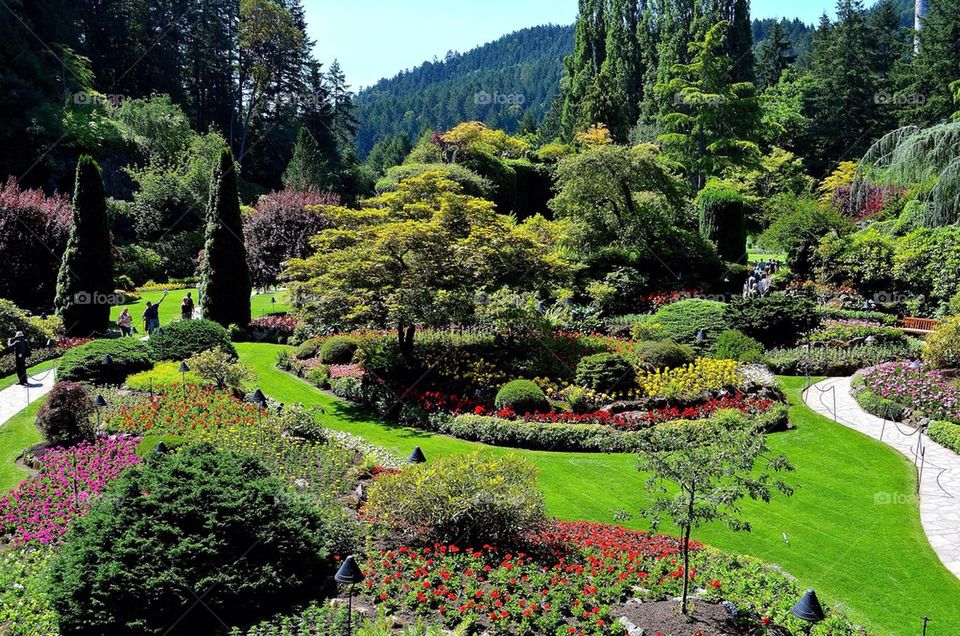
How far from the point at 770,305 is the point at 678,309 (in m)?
2.76

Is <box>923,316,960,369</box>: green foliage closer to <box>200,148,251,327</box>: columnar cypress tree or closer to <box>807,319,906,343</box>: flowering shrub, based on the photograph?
<box>807,319,906,343</box>: flowering shrub

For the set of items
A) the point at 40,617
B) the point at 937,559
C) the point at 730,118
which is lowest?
the point at 937,559

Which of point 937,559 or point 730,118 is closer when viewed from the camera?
point 937,559

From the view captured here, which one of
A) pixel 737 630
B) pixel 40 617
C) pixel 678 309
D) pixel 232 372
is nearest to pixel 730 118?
pixel 678 309

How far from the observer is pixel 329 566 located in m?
8.09

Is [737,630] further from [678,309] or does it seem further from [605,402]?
[678,309]

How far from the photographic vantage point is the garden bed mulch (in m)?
6.88

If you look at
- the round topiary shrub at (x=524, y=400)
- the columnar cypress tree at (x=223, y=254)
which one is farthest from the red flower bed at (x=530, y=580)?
the columnar cypress tree at (x=223, y=254)

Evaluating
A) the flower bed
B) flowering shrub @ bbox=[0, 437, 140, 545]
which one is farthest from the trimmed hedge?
flowering shrub @ bbox=[0, 437, 140, 545]

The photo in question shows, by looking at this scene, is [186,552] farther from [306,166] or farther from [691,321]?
[306,166]

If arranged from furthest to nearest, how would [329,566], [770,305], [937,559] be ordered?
[770,305]
[937,559]
[329,566]

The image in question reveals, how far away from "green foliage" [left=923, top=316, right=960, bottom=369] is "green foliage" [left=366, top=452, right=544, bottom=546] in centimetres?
1281

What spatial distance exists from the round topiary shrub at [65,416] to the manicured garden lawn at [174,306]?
12861mm

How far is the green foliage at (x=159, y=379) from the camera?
15594mm
